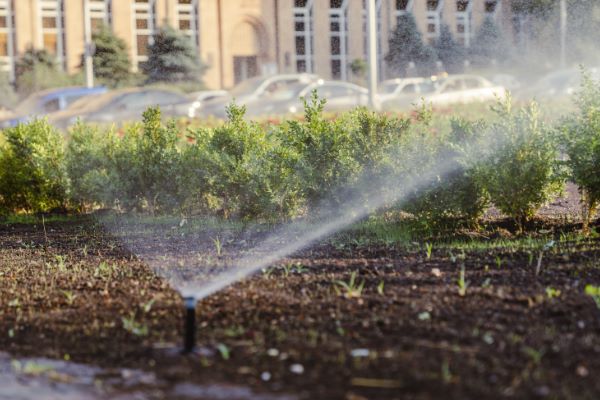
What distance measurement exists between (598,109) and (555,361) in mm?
3700

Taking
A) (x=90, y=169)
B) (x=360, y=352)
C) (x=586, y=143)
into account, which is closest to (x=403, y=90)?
(x=90, y=169)

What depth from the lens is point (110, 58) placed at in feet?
111

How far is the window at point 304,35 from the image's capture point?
1485 inches

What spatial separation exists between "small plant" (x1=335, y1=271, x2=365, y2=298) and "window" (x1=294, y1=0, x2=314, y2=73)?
32.9m

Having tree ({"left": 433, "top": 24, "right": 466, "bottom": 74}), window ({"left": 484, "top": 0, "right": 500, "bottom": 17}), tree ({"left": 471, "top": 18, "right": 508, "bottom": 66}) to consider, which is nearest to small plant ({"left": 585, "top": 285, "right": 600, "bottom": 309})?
window ({"left": 484, "top": 0, "right": 500, "bottom": 17})

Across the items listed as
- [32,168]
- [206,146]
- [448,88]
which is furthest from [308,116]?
[448,88]

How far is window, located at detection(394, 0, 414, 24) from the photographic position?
36250mm

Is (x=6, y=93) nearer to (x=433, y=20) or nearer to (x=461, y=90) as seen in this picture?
(x=433, y=20)

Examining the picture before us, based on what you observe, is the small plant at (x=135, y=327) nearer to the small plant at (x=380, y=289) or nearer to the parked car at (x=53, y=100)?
the small plant at (x=380, y=289)

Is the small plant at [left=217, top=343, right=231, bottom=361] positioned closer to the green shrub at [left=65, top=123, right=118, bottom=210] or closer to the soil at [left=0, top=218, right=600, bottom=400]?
the soil at [left=0, top=218, right=600, bottom=400]

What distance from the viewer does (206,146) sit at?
8.73 meters

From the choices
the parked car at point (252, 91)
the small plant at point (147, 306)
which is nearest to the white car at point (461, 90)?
the parked car at point (252, 91)

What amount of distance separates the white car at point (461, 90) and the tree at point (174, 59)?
13.6 metres

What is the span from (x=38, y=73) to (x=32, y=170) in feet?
73.5
